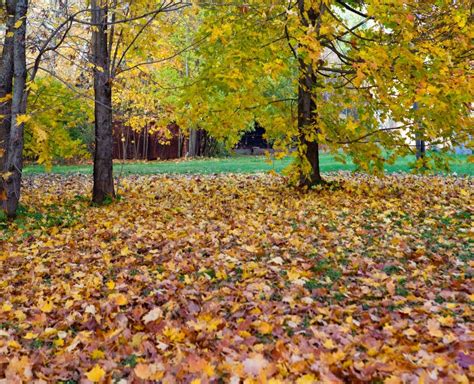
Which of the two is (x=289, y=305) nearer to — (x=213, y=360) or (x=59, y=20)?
(x=213, y=360)

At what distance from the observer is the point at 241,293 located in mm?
4738

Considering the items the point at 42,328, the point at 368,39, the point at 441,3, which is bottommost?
the point at 42,328

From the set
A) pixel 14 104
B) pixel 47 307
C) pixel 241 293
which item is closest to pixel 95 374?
pixel 47 307

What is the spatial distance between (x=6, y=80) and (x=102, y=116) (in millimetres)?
1937

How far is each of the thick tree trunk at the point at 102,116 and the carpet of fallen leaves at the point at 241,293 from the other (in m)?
0.61

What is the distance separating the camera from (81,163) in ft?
83.3

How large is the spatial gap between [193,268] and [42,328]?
1.80 m

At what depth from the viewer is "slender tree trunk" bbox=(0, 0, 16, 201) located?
7.47 m

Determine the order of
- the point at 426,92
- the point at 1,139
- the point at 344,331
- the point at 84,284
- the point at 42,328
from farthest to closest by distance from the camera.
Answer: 1. the point at 1,139
2. the point at 426,92
3. the point at 84,284
4. the point at 42,328
5. the point at 344,331

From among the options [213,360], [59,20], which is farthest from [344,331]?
[59,20]

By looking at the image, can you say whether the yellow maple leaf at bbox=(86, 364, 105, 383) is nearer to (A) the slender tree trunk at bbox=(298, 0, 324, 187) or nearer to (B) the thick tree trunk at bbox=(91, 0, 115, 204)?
(A) the slender tree trunk at bbox=(298, 0, 324, 187)

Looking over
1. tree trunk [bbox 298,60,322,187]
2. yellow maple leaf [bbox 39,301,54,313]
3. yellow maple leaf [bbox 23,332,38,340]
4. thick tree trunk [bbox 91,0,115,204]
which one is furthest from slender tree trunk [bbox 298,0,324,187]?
yellow maple leaf [bbox 23,332,38,340]

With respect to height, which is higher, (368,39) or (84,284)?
(368,39)

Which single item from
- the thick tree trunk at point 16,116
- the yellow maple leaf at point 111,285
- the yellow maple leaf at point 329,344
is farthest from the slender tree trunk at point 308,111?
the yellow maple leaf at point 329,344
